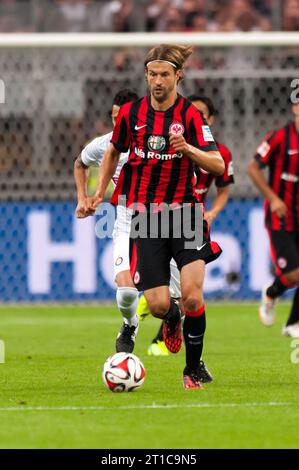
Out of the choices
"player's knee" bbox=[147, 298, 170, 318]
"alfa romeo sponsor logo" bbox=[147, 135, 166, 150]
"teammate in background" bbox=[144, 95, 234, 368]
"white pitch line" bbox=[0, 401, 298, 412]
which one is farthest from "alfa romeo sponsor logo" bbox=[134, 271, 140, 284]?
"teammate in background" bbox=[144, 95, 234, 368]

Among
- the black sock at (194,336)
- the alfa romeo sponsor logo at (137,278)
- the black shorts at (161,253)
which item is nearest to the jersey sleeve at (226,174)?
the black shorts at (161,253)

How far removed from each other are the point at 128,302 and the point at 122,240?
554 mm

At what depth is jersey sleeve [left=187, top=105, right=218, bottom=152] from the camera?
7453 mm

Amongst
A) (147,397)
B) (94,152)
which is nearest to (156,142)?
(94,152)

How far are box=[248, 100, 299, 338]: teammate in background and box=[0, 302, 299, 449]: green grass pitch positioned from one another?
36 centimetres

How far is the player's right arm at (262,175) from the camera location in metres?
11.4

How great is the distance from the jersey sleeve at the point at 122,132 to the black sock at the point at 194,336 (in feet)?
3.98

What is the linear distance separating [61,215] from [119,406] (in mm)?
8030

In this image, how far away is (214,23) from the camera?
16.6 m

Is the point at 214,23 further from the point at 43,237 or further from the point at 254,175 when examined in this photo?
the point at 254,175

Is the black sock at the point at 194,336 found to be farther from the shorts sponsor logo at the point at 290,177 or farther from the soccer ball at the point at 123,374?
the shorts sponsor logo at the point at 290,177

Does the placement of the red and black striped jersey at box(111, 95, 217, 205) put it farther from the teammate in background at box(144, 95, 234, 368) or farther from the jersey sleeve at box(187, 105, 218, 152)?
the teammate in background at box(144, 95, 234, 368)

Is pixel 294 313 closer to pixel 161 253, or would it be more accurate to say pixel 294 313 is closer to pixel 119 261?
pixel 119 261

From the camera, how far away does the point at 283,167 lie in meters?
12.0
